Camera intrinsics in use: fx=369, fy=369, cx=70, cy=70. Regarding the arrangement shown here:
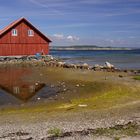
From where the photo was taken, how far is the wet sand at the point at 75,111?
14.4m

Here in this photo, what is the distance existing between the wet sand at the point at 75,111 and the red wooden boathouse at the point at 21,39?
1031 inches

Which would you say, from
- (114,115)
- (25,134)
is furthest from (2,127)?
(114,115)

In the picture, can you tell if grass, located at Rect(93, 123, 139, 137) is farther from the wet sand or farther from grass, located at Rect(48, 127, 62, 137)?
grass, located at Rect(48, 127, 62, 137)

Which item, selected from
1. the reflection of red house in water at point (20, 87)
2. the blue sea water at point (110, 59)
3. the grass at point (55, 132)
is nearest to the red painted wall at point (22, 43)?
the blue sea water at point (110, 59)

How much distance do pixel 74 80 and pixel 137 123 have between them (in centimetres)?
1766

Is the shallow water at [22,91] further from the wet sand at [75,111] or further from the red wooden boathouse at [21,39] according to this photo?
the red wooden boathouse at [21,39]

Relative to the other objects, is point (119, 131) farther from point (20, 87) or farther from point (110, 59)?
point (110, 59)

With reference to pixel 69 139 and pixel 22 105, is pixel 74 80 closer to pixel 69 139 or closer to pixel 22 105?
pixel 22 105

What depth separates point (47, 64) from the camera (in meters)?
50.3

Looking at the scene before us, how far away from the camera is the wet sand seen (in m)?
14.4

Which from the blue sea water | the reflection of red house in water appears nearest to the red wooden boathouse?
the blue sea water

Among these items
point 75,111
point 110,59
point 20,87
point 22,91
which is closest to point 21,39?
point 20,87

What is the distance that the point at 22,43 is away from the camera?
56344 millimetres

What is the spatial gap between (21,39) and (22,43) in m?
0.64
